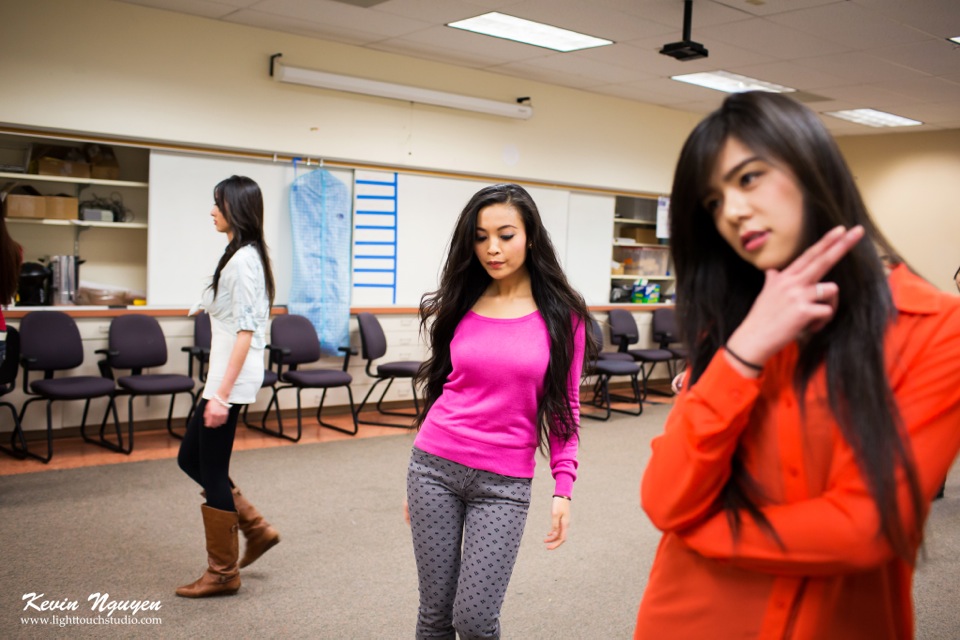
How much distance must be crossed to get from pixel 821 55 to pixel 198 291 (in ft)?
16.3

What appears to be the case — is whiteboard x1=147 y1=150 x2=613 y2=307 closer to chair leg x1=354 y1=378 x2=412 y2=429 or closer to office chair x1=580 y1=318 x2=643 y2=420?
chair leg x1=354 y1=378 x2=412 y2=429

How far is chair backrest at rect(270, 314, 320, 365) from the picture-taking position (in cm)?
585

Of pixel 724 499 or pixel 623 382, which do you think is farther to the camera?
pixel 623 382

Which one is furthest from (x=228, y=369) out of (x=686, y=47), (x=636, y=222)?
(x=636, y=222)

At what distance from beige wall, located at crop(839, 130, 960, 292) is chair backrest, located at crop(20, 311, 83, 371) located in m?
8.07

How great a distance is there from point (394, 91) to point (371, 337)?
1983mm

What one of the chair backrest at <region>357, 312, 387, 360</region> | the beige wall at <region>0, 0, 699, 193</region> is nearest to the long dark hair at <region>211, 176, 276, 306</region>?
the beige wall at <region>0, 0, 699, 193</region>

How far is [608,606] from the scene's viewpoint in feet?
10.4

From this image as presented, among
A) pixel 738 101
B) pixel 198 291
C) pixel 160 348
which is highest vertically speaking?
pixel 738 101

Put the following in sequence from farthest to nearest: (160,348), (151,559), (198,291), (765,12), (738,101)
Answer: (198,291) → (160,348) → (765,12) → (151,559) → (738,101)

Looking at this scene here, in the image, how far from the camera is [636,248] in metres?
8.84

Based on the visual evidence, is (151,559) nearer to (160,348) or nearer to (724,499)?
(160,348)

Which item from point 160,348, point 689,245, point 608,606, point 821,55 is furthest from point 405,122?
point 689,245

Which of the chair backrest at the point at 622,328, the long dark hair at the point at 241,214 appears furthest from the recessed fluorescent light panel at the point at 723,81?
the long dark hair at the point at 241,214
